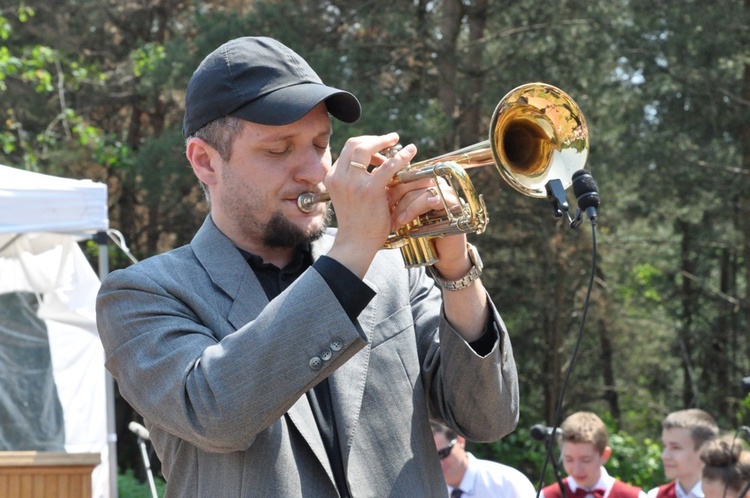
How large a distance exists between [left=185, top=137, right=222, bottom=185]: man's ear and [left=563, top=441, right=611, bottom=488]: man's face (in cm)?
466

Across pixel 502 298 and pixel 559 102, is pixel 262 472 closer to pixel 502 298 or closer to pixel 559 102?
pixel 559 102

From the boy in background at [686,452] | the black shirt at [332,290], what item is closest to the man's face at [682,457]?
the boy in background at [686,452]

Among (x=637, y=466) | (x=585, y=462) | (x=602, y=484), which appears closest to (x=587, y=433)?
(x=585, y=462)

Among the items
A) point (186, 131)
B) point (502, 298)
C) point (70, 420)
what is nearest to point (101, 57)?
point (502, 298)

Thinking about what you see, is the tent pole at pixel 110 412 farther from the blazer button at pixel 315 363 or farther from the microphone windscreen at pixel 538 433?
the blazer button at pixel 315 363

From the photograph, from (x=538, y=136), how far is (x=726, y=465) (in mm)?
3939

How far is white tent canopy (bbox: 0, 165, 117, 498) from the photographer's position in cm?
687

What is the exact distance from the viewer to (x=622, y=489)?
21.2ft

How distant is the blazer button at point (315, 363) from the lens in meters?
2.10

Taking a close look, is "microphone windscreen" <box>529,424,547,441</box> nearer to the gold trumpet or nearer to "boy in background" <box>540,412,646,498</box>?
"boy in background" <box>540,412,646,498</box>

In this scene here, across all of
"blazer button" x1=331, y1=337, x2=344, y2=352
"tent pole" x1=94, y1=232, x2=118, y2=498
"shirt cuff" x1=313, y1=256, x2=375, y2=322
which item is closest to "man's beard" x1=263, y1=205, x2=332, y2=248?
"shirt cuff" x1=313, y1=256, x2=375, y2=322

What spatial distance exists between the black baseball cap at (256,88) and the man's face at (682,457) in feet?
16.6

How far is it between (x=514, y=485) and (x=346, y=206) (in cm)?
425

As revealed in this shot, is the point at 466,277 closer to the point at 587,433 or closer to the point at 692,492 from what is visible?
the point at 587,433
